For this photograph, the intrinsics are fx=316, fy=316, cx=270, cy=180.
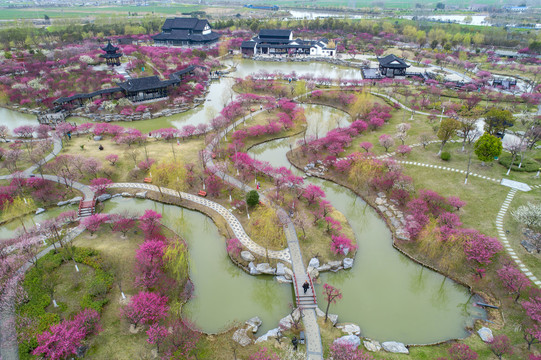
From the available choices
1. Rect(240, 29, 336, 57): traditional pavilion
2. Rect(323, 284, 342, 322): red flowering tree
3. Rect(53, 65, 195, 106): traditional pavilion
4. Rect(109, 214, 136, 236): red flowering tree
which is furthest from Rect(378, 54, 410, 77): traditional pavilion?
Rect(109, 214, 136, 236): red flowering tree

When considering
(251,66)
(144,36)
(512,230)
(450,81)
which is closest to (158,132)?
(512,230)

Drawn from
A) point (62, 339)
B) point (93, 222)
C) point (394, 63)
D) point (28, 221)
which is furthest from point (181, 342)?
point (394, 63)

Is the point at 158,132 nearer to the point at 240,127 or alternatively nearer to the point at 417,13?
the point at 240,127

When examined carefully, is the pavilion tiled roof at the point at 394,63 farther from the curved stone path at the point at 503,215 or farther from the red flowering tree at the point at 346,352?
the red flowering tree at the point at 346,352

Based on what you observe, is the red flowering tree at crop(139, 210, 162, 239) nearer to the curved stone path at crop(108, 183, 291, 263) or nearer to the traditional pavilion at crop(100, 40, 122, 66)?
the curved stone path at crop(108, 183, 291, 263)

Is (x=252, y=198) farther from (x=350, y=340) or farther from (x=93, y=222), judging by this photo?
(x=350, y=340)
